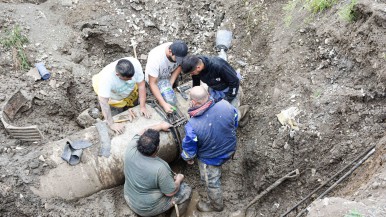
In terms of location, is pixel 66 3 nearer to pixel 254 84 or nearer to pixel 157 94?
pixel 157 94

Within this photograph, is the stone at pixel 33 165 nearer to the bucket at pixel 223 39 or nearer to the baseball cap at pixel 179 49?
the baseball cap at pixel 179 49

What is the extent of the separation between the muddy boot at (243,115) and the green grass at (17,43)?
391 centimetres

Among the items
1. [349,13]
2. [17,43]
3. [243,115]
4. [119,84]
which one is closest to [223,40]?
[243,115]

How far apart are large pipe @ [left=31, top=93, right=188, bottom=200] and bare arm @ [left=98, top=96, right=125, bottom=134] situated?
0.09m

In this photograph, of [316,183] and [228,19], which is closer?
[316,183]

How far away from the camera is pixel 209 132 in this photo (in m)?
5.00

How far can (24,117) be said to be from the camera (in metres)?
6.38

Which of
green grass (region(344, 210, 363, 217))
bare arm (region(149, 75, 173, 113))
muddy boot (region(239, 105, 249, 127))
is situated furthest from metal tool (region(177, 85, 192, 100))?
green grass (region(344, 210, 363, 217))

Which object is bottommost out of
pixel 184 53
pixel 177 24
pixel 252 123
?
pixel 252 123

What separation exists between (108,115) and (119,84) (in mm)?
488

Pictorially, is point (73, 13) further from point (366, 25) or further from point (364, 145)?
point (364, 145)

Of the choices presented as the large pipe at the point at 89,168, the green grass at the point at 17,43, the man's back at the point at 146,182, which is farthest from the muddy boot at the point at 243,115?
the green grass at the point at 17,43

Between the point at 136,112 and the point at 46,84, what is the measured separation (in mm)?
1943

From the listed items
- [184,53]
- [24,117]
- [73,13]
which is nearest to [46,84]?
[24,117]
